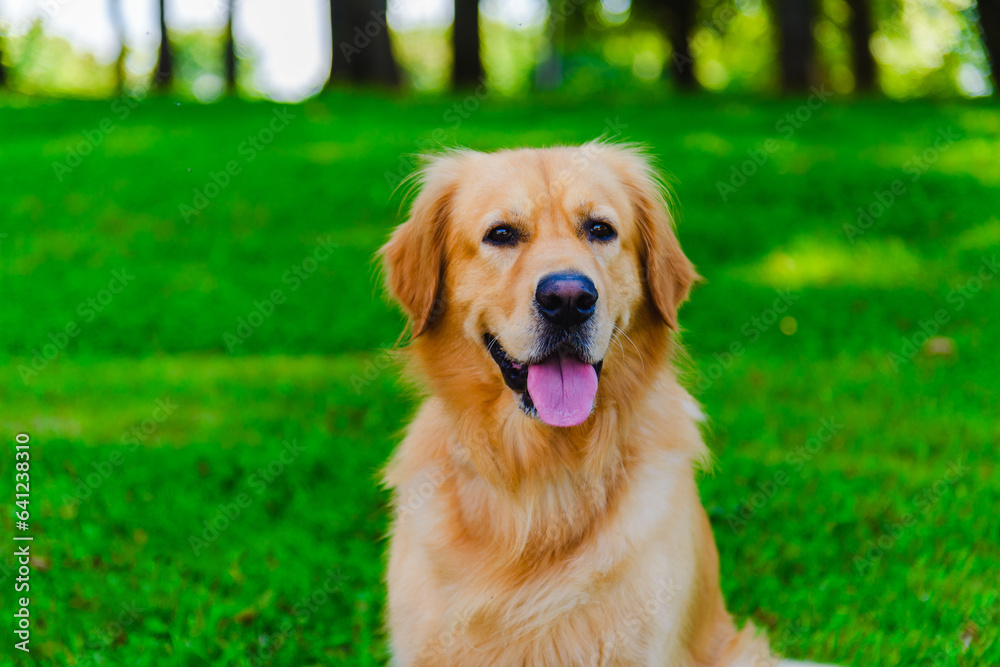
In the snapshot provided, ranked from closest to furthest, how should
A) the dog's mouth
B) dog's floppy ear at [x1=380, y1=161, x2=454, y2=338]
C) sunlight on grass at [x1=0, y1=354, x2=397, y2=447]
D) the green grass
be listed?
1. the dog's mouth
2. dog's floppy ear at [x1=380, y1=161, x2=454, y2=338]
3. the green grass
4. sunlight on grass at [x1=0, y1=354, x2=397, y2=447]

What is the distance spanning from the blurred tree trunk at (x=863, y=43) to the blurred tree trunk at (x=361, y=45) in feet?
40.8

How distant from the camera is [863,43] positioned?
2019 centimetres

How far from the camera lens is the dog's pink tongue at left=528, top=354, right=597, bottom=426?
108 inches

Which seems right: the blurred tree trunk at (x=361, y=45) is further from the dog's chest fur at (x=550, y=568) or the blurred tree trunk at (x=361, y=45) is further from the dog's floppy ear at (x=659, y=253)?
the dog's chest fur at (x=550, y=568)

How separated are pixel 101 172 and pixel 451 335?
8.67 m

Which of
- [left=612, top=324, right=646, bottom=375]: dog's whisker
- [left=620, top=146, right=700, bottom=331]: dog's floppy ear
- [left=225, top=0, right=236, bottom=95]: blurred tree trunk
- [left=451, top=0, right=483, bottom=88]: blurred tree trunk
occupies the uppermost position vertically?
[left=620, top=146, right=700, bottom=331]: dog's floppy ear

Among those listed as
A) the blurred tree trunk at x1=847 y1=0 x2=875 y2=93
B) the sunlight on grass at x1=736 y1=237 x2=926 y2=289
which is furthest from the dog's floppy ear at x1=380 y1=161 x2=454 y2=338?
the blurred tree trunk at x1=847 y1=0 x2=875 y2=93

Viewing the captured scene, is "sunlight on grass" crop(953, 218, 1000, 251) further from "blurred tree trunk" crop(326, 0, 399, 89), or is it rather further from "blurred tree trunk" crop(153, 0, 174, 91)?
"blurred tree trunk" crop(153, 0, 174, 91)

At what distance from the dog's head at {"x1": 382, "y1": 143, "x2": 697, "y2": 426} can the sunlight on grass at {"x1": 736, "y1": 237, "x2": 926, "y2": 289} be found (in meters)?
4.55

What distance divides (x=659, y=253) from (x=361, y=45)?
1248cm

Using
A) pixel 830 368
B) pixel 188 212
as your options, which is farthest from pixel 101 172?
pixel 830 368

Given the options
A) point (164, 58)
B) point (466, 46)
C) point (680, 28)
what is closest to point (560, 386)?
point (466, 46)

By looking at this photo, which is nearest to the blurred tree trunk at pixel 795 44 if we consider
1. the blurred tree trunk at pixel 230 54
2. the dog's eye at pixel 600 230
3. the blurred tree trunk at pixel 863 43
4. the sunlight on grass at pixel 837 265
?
the blurred tree trunk at pixel 863 43

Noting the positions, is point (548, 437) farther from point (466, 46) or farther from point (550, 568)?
point (466, 46)
